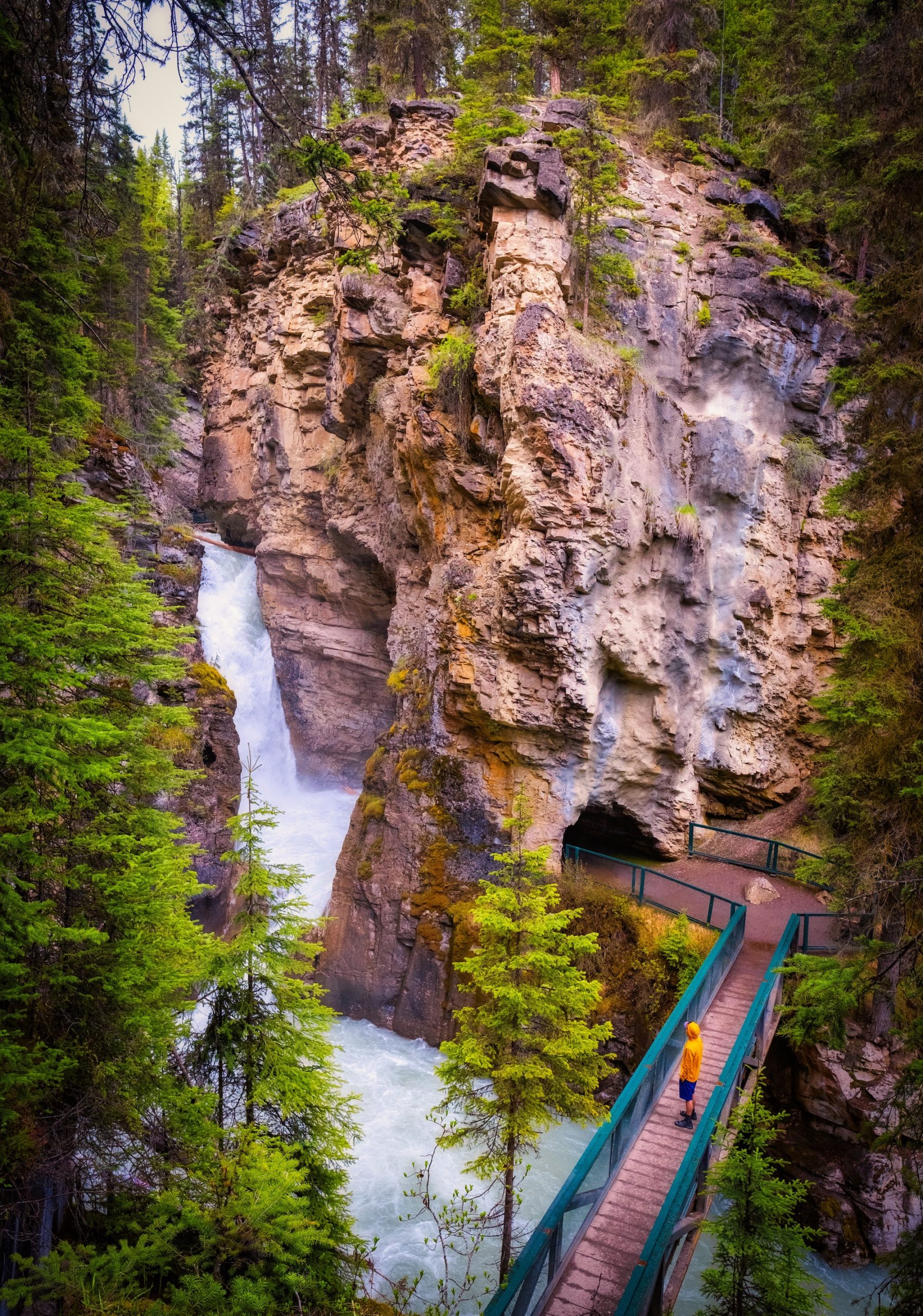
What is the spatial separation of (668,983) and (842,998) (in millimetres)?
7028

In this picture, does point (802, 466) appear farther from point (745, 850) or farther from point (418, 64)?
point (418, 64)

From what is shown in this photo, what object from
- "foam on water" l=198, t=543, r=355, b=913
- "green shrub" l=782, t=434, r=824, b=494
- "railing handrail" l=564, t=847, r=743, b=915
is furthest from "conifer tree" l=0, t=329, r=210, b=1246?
"green shrub" l=782, t=434, r=824, b=494

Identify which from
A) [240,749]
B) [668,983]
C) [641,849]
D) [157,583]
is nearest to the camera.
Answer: [668,983]

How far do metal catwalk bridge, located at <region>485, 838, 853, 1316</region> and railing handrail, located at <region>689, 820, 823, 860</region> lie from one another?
343cm

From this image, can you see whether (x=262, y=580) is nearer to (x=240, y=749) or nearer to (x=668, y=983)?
(x=240, y=749)

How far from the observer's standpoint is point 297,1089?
6902 mm

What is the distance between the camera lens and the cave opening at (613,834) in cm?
1652

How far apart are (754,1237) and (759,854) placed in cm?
1133

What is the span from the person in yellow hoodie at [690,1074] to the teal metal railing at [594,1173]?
1.12 ft

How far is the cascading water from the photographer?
1083 centimetres

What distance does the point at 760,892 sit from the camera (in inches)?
564

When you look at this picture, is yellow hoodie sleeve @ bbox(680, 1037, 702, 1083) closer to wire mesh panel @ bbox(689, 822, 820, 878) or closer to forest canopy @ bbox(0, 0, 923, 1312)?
forest canopy @ bbox(0, 0, 923, 1312)

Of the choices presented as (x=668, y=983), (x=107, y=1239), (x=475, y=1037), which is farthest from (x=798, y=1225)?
(x=668, y=983)

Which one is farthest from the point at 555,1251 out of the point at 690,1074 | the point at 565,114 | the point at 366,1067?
the point at 565,114
